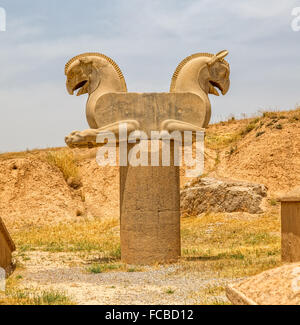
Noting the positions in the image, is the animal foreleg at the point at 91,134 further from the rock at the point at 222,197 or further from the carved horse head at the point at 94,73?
the rock at the point at 222,197

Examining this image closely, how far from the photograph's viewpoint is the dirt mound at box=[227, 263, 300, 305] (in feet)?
14.9

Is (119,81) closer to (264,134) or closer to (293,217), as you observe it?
(293,217)

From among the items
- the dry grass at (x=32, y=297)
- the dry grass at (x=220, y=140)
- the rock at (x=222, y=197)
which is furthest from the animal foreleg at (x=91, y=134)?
the dry grass at (x=220, y=140)

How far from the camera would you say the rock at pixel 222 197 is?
16.1 m

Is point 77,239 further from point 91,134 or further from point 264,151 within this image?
point 264,151

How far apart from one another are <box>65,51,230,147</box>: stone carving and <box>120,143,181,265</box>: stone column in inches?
27.9

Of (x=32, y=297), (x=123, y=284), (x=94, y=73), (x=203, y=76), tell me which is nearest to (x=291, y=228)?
(x=123, y=284)

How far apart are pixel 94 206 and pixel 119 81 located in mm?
12573

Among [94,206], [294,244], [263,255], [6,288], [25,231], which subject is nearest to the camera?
[6,288]

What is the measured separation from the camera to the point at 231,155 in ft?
72.8

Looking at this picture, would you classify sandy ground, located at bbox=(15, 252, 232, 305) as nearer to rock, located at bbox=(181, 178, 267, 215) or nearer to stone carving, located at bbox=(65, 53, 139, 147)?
stone carving, located at bbox=(65, 53, 139, 147)

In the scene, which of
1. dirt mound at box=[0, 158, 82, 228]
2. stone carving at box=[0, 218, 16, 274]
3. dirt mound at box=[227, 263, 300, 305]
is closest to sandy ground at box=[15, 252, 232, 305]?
stone carving at box=[0, 218, 16, 274]

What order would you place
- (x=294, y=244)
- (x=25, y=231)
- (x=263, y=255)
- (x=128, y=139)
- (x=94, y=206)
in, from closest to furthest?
(x=294, y=244)
(x=128, y=139)
(x=263, y=255)
(x=25, y=231)
(x=94, y=206)
